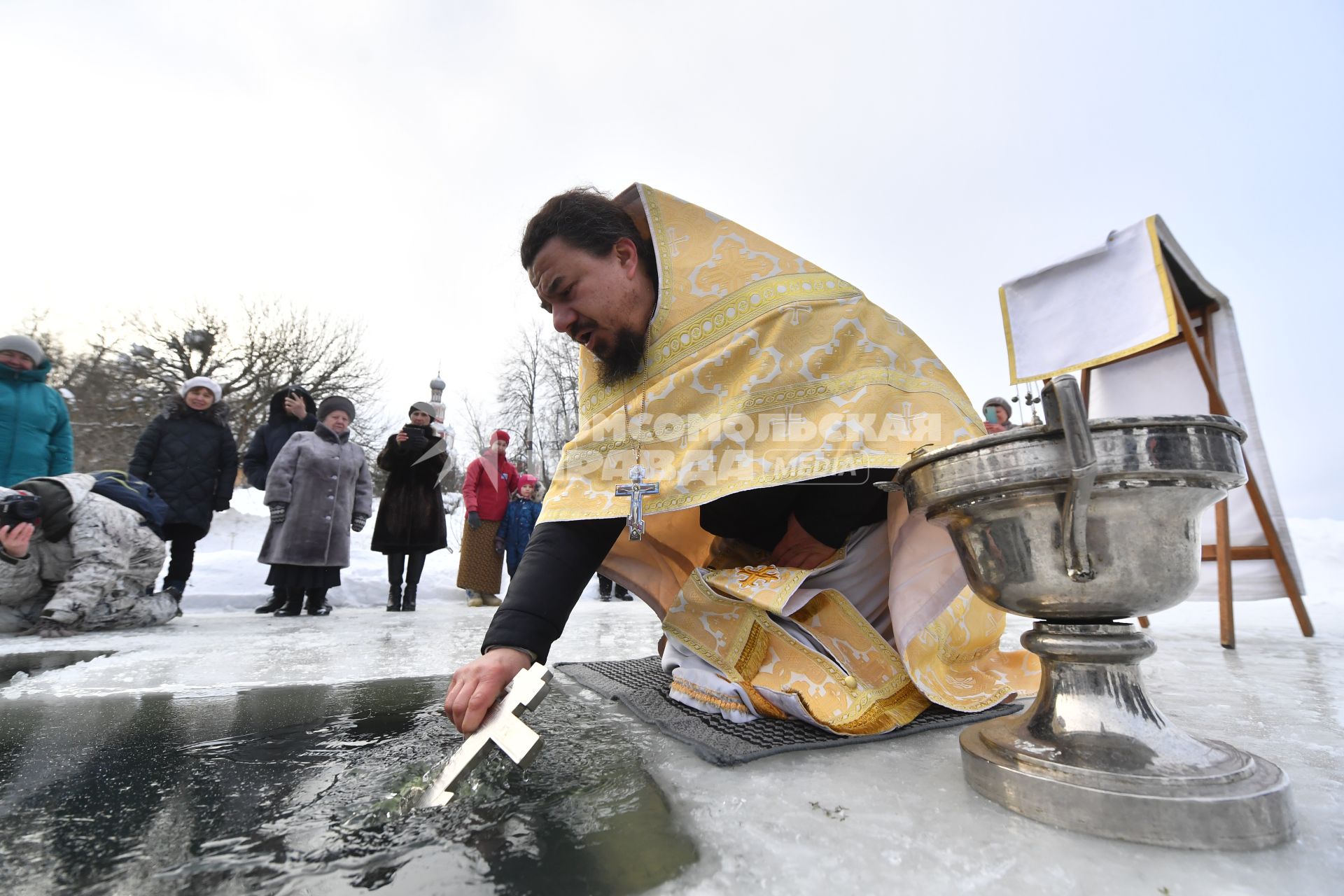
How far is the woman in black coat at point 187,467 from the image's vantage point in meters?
4.02

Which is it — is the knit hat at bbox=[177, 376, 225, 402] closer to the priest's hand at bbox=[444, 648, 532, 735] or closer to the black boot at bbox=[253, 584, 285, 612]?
the black boot at bbox=[253, 584, 285, 612]

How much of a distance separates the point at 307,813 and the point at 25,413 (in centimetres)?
447

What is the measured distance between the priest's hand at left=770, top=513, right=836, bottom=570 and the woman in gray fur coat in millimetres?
3695

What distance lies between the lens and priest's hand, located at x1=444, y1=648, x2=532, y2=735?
3.35ft

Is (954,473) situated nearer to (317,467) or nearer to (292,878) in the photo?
(292,878)

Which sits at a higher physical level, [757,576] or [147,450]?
[147,450]

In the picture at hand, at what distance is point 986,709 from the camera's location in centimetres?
138

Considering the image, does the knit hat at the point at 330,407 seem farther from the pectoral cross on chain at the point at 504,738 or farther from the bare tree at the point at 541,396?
the bare tree at the point at 541,396

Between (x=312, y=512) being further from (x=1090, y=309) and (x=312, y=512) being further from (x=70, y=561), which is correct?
(x=1090, y=309)

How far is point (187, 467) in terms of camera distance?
4102 millimetres

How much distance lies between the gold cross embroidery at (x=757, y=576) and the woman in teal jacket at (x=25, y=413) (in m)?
4.43

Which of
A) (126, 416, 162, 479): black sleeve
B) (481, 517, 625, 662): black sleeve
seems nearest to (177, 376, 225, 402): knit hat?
(126, 416, 162, 479): black sleeve

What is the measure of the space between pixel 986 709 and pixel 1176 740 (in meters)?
0.57

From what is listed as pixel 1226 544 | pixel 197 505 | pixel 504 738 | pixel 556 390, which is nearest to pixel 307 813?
pixel 504 738
